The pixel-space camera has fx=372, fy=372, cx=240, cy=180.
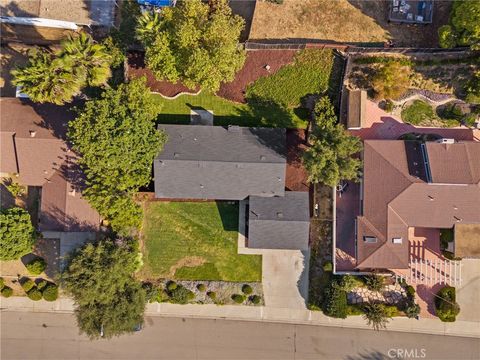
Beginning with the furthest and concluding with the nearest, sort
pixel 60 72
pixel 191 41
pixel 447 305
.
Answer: pixel 447 305, pixel 191 41, pixel 60 72

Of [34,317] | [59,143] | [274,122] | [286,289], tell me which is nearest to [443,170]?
[274,122]

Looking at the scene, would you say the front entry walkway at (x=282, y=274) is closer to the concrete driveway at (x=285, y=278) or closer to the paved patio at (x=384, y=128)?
the concrete driveway at (x=285, y=278)

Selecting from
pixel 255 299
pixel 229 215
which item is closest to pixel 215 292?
pixel 255 299

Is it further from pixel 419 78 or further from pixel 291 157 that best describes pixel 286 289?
pixel 419 78

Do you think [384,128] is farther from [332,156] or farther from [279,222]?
[279,222]

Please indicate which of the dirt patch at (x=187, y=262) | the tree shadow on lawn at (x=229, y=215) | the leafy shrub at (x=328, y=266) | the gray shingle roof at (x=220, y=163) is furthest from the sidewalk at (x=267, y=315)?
the gray shingle roof at (x=220, y=163)

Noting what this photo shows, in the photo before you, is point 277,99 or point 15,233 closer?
point 15,233
